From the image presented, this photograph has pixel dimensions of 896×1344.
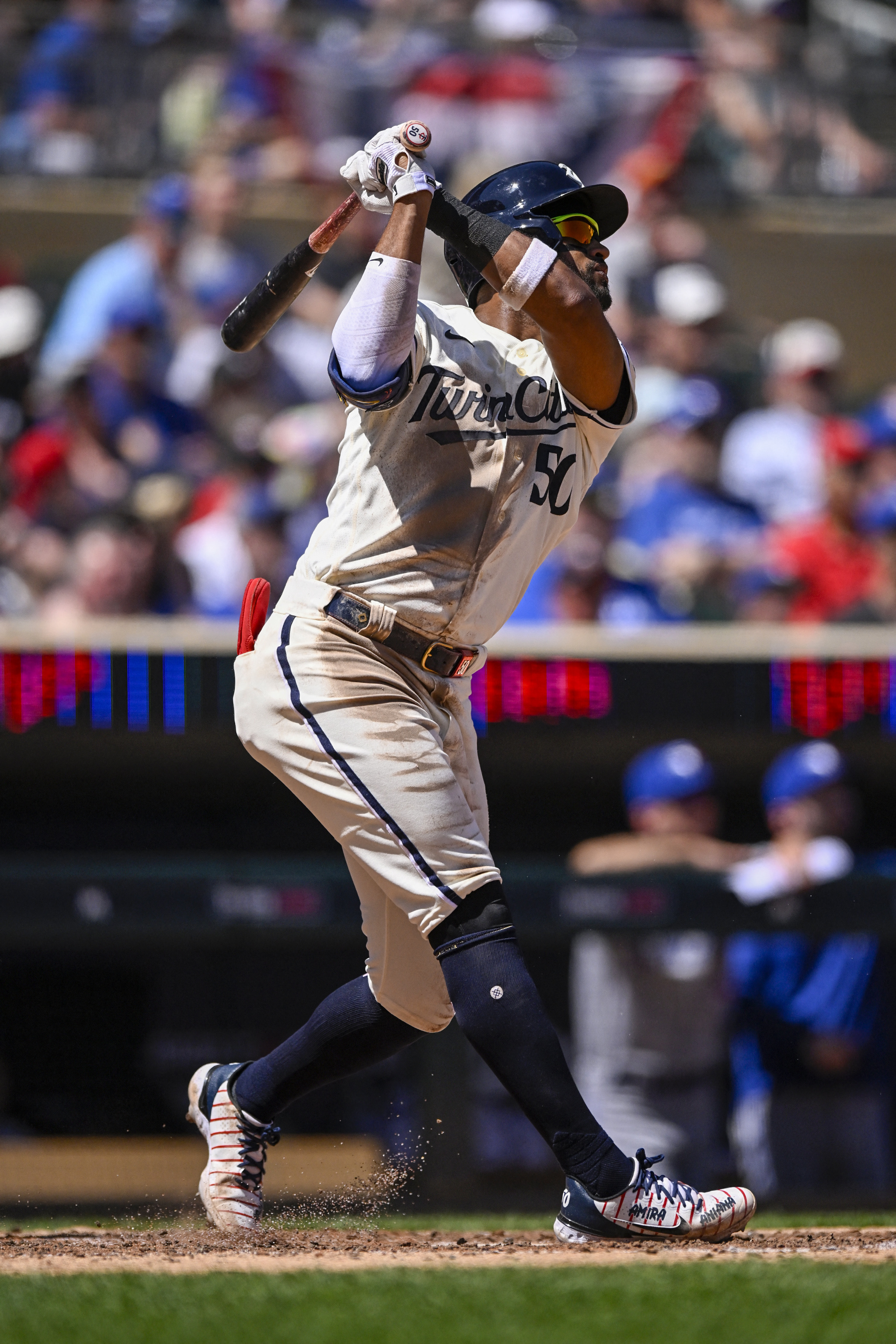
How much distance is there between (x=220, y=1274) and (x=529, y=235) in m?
1.79

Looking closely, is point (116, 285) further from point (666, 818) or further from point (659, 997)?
point (659, 997)

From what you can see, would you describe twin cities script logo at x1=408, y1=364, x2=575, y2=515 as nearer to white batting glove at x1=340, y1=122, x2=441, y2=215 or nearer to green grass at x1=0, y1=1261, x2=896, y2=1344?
white batting glove at x1=340, y1=122, x2=441, y2=215

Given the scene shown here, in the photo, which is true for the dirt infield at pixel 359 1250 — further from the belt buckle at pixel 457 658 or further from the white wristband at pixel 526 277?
the white wristband at pixel 526 277

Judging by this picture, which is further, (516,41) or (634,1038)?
(516,41)

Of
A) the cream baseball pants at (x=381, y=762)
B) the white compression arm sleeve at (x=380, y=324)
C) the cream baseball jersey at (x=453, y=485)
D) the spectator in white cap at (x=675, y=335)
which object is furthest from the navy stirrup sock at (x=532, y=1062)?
the spectator in white cap at (x=675, y=335)

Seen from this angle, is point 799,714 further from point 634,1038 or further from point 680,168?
point 680,168

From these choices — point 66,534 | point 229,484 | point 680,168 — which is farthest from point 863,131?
point 66,534

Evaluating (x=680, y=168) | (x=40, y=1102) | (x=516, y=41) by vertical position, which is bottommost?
(x=40, y=1102)

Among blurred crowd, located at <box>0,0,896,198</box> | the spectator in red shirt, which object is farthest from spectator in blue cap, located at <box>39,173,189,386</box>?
the spectator in red shirt

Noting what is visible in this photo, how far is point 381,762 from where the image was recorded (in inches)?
119

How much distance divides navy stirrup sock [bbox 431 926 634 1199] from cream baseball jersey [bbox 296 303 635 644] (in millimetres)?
616

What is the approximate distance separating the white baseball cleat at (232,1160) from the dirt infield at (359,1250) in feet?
0.15

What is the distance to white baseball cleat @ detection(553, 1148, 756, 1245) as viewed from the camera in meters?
2.95

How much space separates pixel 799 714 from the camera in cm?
564
